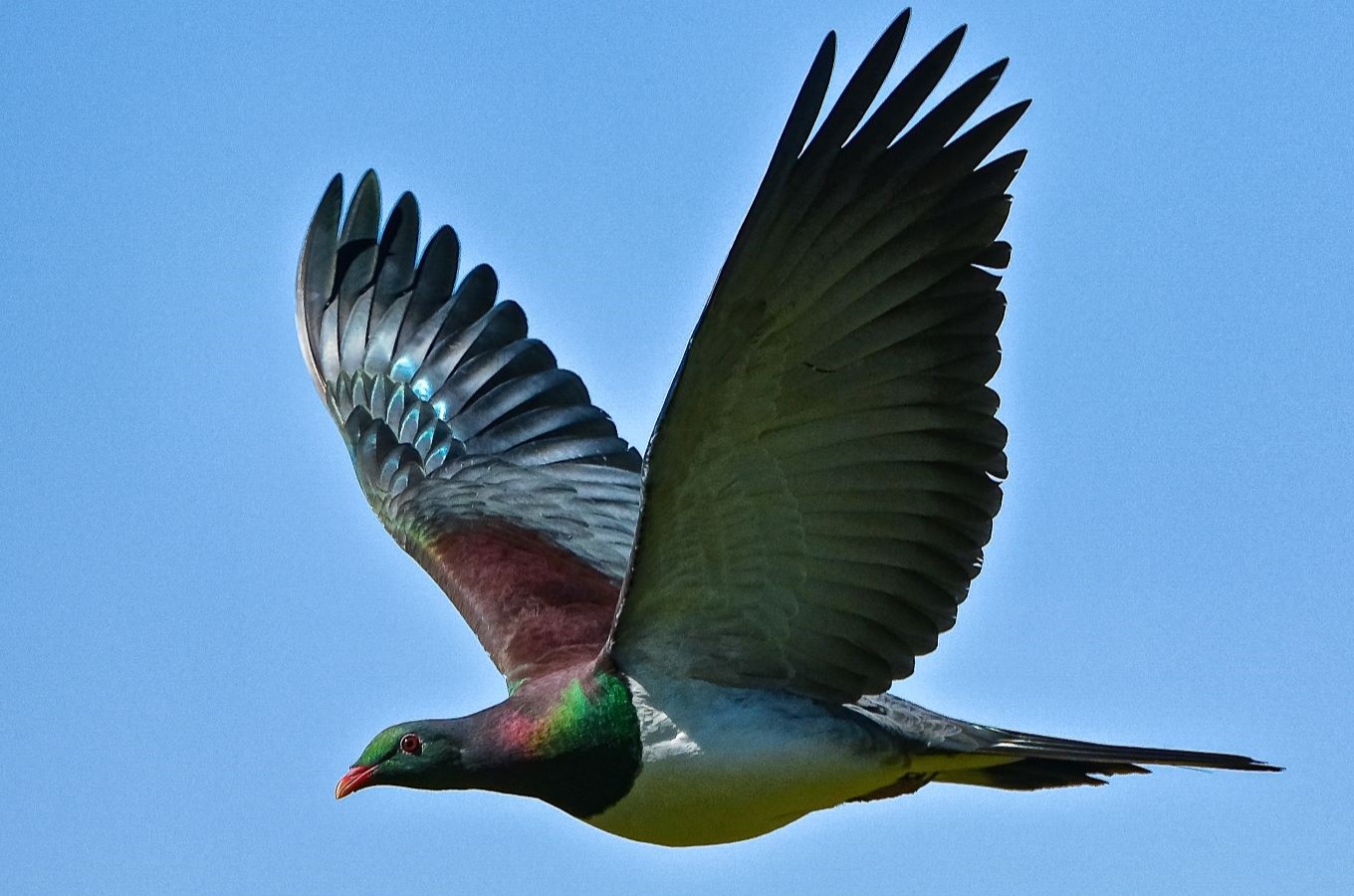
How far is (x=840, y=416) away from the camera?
6359 mm

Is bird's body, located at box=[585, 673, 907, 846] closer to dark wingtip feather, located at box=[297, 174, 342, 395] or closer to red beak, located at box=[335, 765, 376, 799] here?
red beak, located at box=[335, 765, 376, 799]

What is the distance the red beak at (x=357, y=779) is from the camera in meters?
7.09

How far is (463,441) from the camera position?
9594 mm

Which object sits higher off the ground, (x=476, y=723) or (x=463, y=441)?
(x=463, y=441)

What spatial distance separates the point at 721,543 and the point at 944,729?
3.52 ft

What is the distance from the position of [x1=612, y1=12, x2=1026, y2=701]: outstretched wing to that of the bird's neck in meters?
0.19

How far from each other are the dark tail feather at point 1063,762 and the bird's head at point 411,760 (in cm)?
166

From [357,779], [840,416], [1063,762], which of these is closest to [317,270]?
[357,779]

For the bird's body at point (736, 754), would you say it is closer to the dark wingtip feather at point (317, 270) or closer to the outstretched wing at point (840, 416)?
the outstretched wing at point (840, 416)

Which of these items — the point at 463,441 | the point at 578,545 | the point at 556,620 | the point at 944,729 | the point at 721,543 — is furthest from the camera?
the point at 463,441

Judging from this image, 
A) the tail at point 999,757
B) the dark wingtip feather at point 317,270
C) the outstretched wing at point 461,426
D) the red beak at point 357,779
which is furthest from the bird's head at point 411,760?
the dark wingtip feather at point 317,270

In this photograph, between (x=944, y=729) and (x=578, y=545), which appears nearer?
(x=944, y=729)

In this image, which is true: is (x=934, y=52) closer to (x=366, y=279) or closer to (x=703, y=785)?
(x=703, y=785)

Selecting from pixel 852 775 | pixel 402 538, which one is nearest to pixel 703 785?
pixel 852 775
